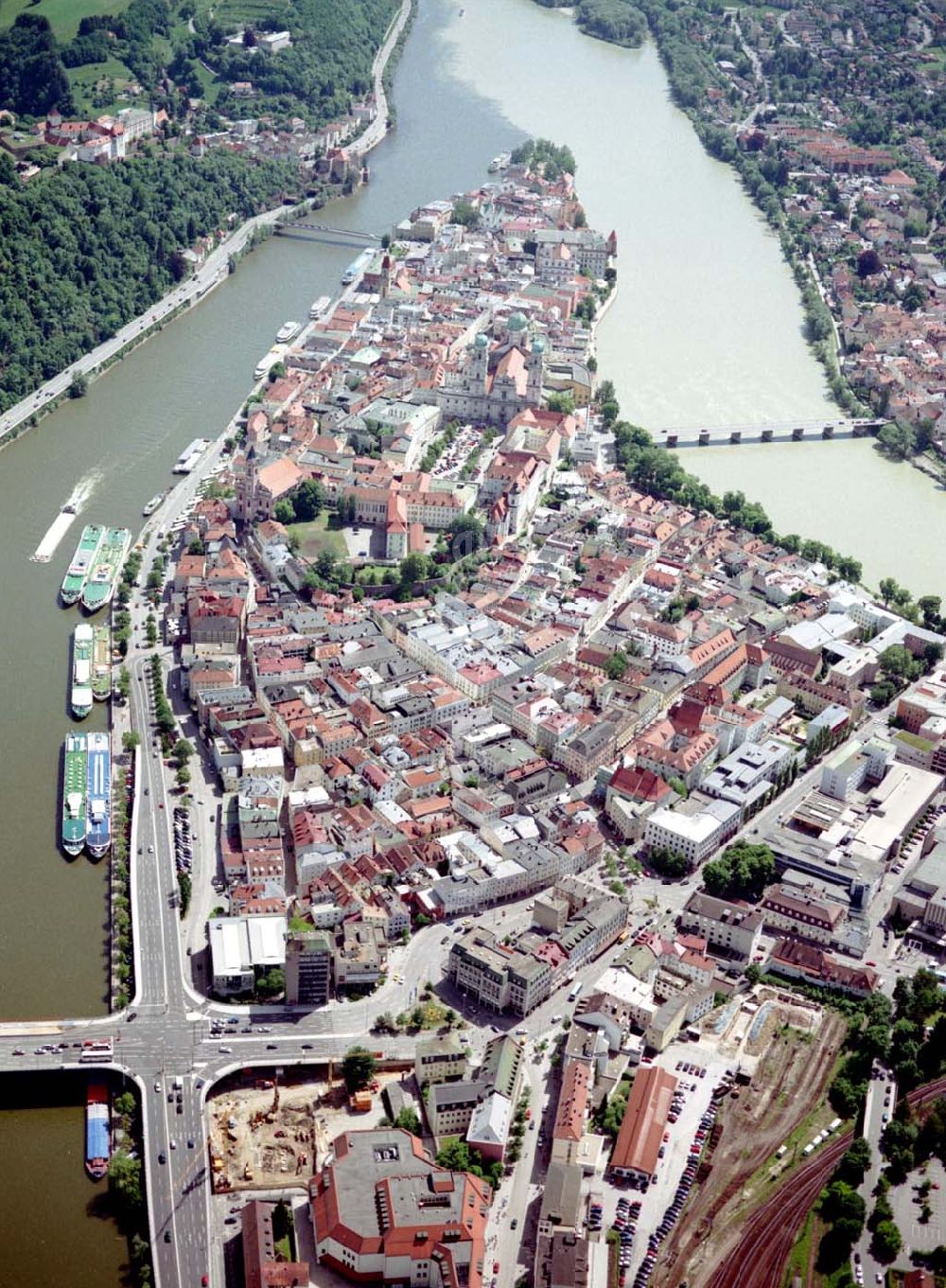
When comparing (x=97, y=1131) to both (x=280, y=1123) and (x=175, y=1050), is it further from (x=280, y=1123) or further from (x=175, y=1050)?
(x=280, y=1123)

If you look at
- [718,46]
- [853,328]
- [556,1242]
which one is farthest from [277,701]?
[718,46]

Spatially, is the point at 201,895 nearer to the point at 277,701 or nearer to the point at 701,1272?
the point at 277,701

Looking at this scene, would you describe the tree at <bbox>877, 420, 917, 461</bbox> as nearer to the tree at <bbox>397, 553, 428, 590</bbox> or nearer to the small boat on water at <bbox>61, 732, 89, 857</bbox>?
the tree at <bbox>397, 553, 428, 590</bbox>

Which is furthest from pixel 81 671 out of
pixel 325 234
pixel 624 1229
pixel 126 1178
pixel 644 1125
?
pixel 325 234

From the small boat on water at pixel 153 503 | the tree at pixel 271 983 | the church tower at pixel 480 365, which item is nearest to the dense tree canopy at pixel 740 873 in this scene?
the tree at pixel 271 983

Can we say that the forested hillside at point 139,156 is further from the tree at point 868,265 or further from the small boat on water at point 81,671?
the tree at point 868,265

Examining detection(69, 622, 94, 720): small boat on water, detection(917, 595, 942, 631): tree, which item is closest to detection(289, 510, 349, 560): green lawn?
detection(69, 622, 94, 720): small boat on water
